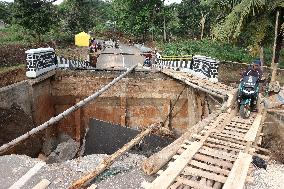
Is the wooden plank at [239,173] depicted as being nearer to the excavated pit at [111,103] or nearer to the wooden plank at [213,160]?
the wooden plank at [213,160]

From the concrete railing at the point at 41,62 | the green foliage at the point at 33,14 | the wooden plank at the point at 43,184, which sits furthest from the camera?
the green foliage at the point at 33,14

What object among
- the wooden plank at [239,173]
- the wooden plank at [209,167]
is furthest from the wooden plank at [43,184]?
the wooden plank at [239,173]

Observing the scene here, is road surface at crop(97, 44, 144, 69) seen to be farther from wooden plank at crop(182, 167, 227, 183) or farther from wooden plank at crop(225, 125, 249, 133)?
wooden plank at crop(182, 167, 227, 183)

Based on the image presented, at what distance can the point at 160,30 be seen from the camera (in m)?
44.7

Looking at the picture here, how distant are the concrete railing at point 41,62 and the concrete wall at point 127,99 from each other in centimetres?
67

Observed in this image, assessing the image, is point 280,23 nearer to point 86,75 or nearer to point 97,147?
point 86,75

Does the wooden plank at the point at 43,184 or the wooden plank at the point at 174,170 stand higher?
the wooden plank at the point at 174,170

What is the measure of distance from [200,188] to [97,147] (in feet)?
19.5

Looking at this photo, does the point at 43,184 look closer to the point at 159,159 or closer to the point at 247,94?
the point at 159,159

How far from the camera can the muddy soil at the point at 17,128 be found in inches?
455

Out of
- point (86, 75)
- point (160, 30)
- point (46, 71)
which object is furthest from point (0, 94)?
point (160, 30)

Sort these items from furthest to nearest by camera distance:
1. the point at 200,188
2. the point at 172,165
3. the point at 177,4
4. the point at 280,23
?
1. the point at 177,4
2. the point at 280,23
3. the point at 172,165
4. the point at 200,188

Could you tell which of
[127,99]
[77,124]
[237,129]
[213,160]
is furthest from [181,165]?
[77,124]

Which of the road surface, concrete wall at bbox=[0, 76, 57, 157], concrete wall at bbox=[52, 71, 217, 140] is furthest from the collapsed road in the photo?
the road surface
